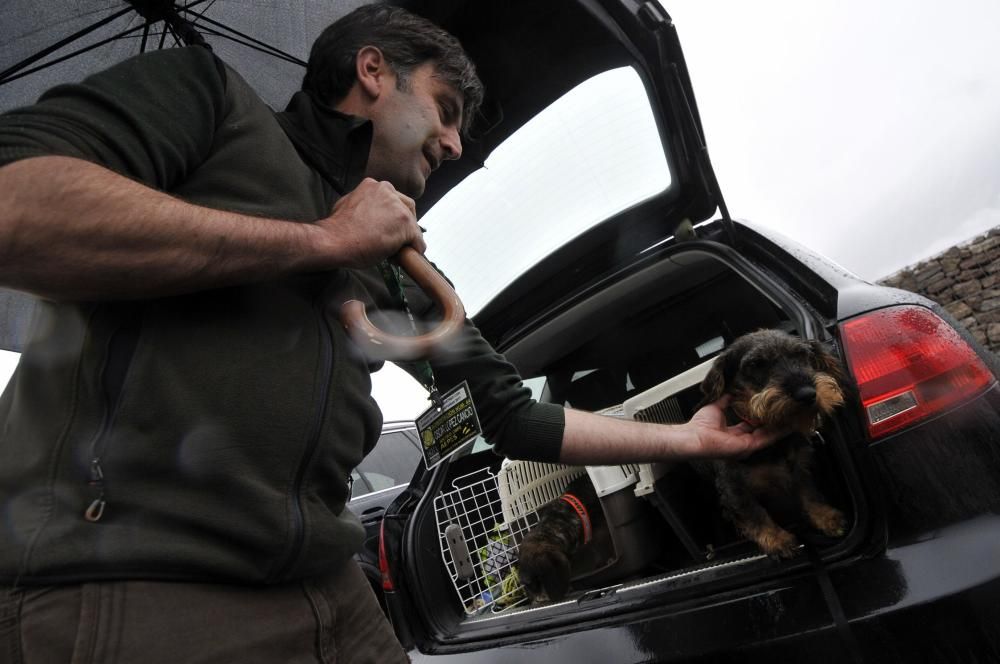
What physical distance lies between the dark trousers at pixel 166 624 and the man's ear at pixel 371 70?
124 centimetres

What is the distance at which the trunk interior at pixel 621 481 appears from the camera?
2467 mm

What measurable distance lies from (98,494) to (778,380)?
2.26 m

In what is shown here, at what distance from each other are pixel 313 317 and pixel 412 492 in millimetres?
2144

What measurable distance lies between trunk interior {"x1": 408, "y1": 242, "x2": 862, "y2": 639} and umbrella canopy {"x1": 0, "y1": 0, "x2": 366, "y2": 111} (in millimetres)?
1776

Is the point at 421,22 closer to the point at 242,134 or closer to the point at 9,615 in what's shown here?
the point at 242,134

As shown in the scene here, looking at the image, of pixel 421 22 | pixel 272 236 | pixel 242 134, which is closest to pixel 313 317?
pixel 272 236

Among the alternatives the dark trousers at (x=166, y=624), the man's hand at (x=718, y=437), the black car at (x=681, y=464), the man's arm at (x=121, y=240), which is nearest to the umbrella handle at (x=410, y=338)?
the man's arm at (x=121, y=240)

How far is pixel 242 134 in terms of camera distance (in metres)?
1.18

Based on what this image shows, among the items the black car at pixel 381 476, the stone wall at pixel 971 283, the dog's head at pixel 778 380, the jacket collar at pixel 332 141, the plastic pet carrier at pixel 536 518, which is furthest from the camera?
the stone wall at pixel 971 283

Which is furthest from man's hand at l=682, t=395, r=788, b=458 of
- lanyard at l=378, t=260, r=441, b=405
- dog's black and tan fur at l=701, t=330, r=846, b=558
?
lanyard at l=378, t=260, r=441, b=405

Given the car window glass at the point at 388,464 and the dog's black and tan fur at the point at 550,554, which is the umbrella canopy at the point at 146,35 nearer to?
the dog's black and tan fur at the point at 550,554

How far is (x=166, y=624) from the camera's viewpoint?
93cm

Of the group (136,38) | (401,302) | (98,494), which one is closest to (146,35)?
(136,38)

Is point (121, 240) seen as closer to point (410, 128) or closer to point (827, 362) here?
point (410, 128)
